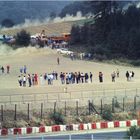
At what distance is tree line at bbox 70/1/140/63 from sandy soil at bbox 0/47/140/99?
5.57m

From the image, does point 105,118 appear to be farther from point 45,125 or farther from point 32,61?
point 32,61

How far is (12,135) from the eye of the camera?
41250 mm

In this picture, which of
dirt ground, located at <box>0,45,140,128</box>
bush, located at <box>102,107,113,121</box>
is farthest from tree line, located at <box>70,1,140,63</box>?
bush, located at <box>102,107,113,121</box>

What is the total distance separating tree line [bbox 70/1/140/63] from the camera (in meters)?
80.6

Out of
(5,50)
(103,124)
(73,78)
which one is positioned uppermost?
(5,50)

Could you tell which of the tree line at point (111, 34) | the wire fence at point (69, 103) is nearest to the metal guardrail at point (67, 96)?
the wire fence at point (69, 103)

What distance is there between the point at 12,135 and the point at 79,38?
177 ft

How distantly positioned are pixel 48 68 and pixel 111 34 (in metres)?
18.6

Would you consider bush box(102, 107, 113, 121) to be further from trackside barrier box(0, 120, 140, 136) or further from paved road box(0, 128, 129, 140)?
→ paved road box(0, 128, 129, 140)

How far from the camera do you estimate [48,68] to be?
69438 millimetres

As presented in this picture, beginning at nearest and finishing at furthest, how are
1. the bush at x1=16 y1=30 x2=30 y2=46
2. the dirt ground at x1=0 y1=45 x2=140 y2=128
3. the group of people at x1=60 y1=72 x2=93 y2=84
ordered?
the dirt ground at x1=0 y1=45 x2=140 y2=128, the group of people at x1=60 y1=72 x2=93 y2=84, the bush at x1=16 y1=30 x2=30 y2=46

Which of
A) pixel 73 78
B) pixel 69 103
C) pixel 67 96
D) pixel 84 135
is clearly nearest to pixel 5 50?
pixel 73 78

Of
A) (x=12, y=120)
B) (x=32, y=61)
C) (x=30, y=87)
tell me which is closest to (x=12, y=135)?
(x=12, y=120)

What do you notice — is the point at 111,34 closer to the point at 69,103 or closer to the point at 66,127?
the point at 69,103
